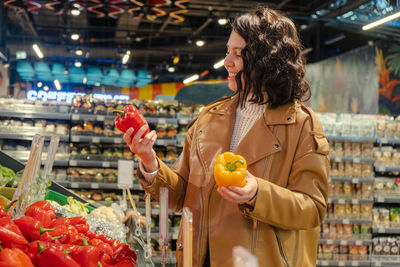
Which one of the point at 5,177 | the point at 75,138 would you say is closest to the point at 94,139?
the point at 75,138

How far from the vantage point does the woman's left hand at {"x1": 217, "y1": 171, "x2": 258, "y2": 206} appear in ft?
4.34

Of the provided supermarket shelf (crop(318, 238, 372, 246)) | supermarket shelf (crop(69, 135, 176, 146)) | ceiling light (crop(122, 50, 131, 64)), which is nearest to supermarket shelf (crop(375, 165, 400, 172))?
supermarket shelf (crop(318, 238, 372, 246))

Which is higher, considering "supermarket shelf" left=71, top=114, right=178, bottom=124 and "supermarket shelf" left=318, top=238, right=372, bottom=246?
"supermarket shelf" left=71, top=114, right=178, bottom=124

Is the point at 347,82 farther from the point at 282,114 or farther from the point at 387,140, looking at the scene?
the point at 282,114

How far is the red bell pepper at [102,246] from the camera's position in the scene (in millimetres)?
1279

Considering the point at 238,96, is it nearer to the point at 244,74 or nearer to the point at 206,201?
the point at 244,74

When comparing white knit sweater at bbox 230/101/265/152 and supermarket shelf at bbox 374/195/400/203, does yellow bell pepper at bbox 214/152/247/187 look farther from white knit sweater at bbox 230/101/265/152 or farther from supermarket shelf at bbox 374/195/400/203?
supermarket shelf at bbox 374/195/400/203

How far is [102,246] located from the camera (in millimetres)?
1296

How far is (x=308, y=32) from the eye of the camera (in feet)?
42.5

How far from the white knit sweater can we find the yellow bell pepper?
0.91 feet

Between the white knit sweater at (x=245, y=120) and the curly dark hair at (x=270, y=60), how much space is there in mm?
66

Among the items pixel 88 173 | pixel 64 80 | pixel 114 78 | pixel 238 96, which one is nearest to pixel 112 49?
pixel 114 78

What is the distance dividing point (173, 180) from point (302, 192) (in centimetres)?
51

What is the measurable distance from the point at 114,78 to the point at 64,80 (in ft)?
4.70
